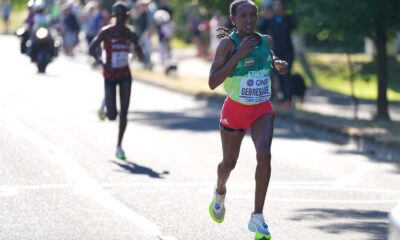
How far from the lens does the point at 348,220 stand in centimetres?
1106

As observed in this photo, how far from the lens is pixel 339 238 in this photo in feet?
32.9

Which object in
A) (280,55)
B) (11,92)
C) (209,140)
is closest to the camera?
(209,140)

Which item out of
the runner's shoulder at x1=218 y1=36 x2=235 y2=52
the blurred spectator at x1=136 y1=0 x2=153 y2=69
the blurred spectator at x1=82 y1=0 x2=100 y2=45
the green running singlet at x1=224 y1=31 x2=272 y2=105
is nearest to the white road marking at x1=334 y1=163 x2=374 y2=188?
the green running singlet at x1=224 y1=31 x2=272 y2=105

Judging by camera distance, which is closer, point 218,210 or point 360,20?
point 218,210

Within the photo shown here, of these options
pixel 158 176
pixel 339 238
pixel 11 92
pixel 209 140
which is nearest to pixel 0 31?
pixel 11 92

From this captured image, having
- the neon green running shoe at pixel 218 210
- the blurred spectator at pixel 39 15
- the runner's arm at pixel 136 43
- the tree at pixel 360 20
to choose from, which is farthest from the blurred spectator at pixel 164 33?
the neon green running shoe at pixel 218 210

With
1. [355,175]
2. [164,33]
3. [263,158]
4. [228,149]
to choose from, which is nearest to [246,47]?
[263,158]

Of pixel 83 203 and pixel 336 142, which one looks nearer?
pixel 83 203

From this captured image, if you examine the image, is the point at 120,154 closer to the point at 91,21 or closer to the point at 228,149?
the point at 228,149

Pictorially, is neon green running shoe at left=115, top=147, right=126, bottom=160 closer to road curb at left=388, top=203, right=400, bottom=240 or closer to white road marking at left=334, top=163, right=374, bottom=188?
white road marking at left=334, top=163, right=374, bottom=188

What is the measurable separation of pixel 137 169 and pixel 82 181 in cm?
130

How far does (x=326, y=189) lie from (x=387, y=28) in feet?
26.1

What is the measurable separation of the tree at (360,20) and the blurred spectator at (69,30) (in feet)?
69.2

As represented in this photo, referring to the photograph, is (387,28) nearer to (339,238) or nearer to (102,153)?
(102,153)
